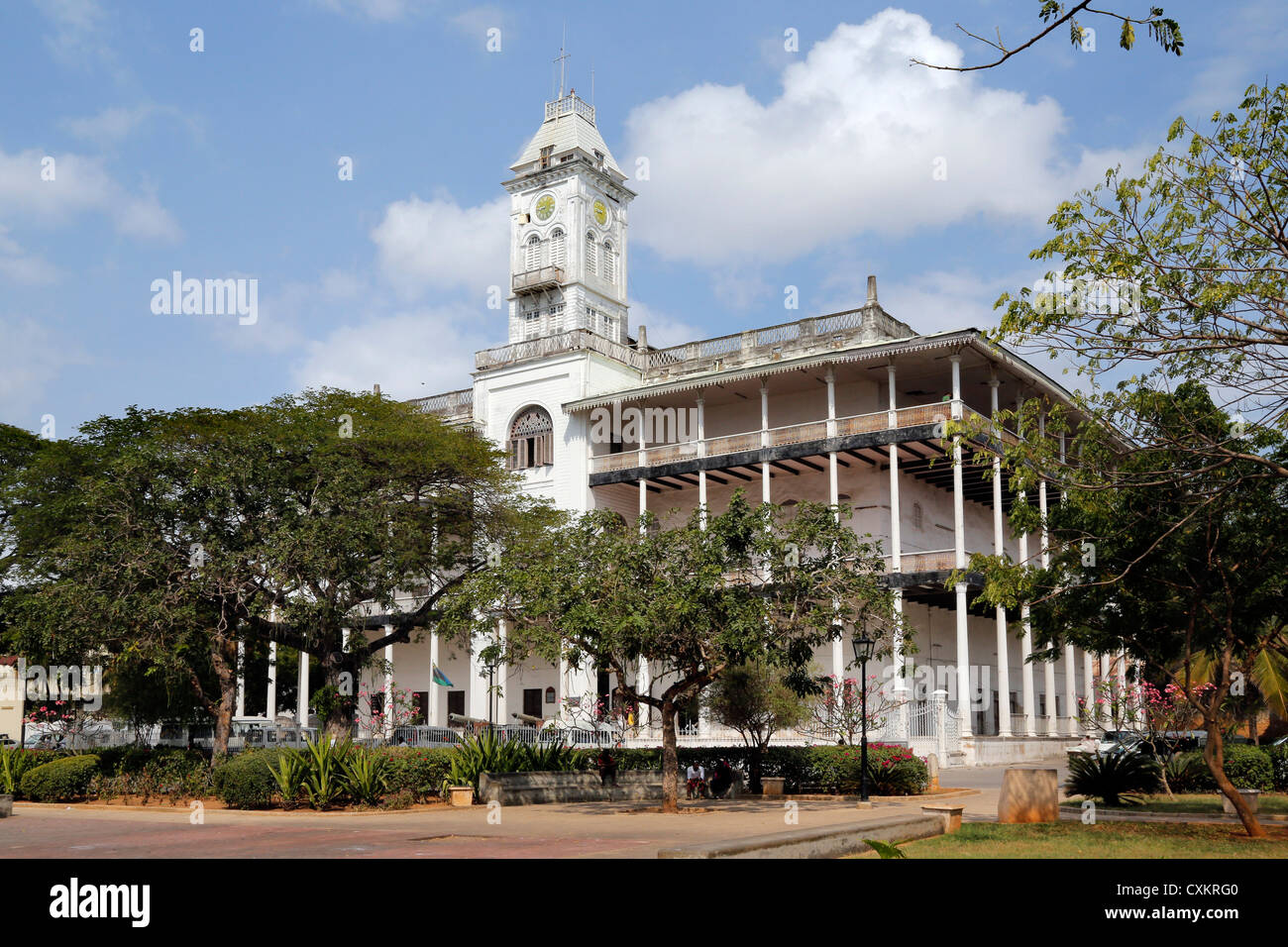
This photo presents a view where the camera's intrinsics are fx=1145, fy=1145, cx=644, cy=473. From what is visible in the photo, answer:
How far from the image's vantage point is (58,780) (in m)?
21.5

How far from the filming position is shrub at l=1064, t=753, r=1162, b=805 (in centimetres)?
1841

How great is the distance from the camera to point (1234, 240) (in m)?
11.8

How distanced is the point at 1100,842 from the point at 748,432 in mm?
28162

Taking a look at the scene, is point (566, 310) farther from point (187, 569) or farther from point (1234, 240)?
point (1234, 240)

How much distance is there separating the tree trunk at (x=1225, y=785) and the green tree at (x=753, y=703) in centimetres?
1056

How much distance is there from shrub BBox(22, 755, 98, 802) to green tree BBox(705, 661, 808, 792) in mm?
12325

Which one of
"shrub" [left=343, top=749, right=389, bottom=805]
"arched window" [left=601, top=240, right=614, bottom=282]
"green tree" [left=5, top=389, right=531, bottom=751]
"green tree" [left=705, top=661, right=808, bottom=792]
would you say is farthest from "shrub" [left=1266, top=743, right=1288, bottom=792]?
"arched window" [left=601, top=240, right=614, bottom=282]

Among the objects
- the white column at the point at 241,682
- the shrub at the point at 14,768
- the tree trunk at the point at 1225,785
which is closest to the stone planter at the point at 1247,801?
the tree trunk at the point at 1225,785

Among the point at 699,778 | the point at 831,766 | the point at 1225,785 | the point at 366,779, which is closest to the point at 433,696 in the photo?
the point at 699,778

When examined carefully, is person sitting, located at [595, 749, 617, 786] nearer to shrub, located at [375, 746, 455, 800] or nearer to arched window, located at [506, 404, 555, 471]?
shrub, located at [375, 746, 455, 800]

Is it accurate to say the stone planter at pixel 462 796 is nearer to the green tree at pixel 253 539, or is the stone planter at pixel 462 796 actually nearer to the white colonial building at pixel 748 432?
the green tree at pixel 253 539

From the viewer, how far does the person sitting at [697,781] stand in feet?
71.8
